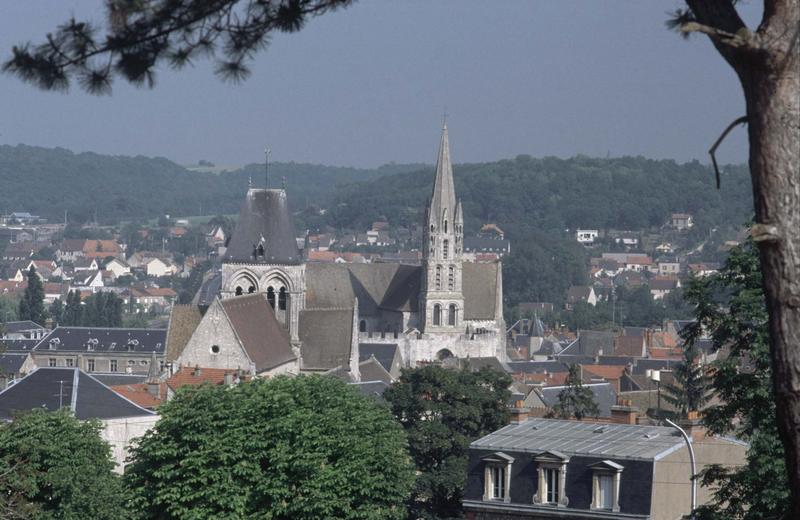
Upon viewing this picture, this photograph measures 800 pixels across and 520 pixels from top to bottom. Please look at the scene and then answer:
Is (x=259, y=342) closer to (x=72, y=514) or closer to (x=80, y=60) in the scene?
(x=72, y=514)

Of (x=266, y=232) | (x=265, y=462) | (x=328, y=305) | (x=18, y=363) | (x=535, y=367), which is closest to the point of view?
(x=265, y=462)

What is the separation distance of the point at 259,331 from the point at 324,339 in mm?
6259

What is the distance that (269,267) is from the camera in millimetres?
75688

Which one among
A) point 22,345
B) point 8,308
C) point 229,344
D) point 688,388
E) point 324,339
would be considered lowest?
point 688,388

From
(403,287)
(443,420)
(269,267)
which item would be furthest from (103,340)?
(443,420)

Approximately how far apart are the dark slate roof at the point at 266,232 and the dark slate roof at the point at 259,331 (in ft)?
9.61

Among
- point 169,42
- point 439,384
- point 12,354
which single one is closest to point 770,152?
point 169,42

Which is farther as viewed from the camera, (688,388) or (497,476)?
(688,388)

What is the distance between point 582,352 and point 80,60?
10902cm

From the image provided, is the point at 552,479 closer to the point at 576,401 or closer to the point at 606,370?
the point at 576,401

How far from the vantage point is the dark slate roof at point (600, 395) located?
6731 cm

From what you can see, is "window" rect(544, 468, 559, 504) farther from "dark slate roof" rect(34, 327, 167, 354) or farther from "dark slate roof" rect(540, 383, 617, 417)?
"dark slate roof" rect(34, 327, 167, 354)

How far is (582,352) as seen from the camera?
11994 centimetres

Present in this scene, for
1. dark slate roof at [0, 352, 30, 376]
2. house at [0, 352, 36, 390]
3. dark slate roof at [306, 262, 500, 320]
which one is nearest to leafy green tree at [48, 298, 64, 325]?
dark slate roof at [306, 262, 500, 320]
